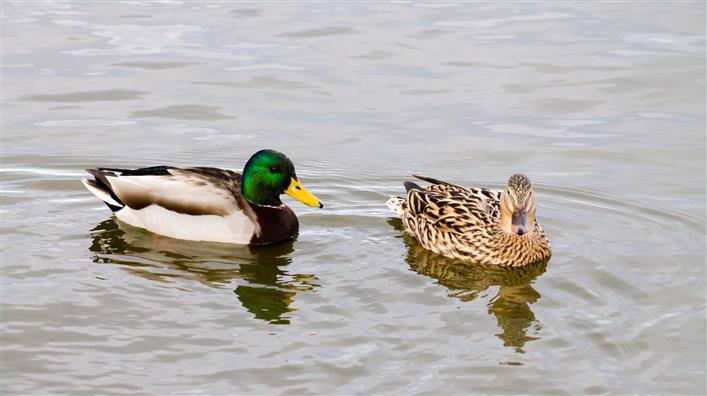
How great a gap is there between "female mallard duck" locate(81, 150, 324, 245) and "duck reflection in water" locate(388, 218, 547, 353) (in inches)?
47.4

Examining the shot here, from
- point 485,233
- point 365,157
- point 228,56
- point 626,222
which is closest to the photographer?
point 485,233

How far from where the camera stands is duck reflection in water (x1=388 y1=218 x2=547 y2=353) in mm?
9297

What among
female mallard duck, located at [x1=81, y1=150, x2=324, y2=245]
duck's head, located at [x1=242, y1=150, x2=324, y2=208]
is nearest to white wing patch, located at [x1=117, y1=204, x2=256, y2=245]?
female mallard duck, located at [x1=81, y1=150, x2=324, y2=245]

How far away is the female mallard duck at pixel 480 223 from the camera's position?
10.6m

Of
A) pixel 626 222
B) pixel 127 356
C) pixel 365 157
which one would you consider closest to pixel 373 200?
pixel 365 157

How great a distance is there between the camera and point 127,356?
8.45 meters

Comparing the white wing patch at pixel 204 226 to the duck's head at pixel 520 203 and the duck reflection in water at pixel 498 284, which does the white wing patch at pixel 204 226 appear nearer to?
the duck reflection in water at pixel 498 284

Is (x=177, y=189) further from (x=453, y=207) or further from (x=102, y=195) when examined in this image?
(x=453, y=207)

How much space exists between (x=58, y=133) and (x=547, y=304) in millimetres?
6851

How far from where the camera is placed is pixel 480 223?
36.1 feet

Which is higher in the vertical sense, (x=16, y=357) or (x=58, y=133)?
(x=58, y=133)

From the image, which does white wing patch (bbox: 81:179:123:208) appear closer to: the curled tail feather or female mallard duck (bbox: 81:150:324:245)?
female mallard duck (bbox: 81:150:324:245)

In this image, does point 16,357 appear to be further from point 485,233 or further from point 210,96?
point 210,96

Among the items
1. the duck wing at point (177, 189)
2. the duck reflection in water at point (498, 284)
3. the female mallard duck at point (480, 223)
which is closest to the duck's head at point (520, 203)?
the female mallard duck at point (480, 223)
